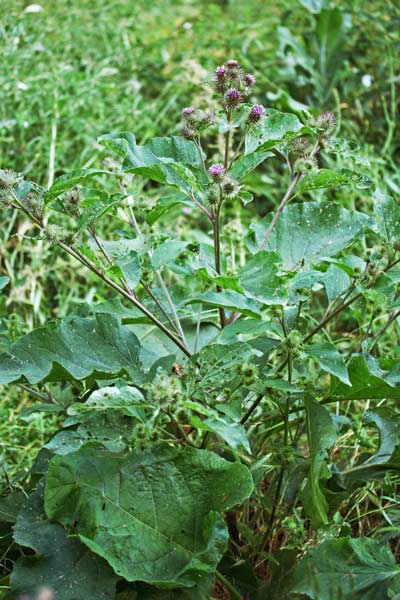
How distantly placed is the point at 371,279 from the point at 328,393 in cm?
17

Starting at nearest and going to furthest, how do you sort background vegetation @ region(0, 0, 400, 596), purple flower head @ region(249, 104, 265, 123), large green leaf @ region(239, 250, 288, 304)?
1. large green leaf @ region(239, 250, 288, 304)
2. purple flower head @ region(249, 104, 265, 123)
3. background vegetation @ region(0, 0, 400, 596)

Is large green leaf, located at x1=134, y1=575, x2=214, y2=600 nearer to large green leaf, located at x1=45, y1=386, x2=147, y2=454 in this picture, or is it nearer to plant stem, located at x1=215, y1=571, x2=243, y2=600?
plant stem, located at x1=215, y1=571, x2=243, y2=600

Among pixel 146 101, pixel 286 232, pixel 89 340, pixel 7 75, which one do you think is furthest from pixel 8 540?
pixel 146 101

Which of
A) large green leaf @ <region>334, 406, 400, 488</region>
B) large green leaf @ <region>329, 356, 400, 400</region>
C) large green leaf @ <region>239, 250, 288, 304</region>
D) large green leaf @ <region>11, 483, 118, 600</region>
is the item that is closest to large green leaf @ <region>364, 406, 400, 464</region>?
large green leaf @ <region>334, 406, 400, 488</region>

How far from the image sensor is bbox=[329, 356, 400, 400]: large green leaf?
1.06 m

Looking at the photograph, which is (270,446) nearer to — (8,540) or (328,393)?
(328,393)

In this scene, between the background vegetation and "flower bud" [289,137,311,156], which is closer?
"flower bud" [289,137,311,156]

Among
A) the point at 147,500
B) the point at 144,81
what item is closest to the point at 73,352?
the point at 147,500

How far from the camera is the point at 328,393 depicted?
44.5 inches

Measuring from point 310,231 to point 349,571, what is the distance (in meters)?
0.51

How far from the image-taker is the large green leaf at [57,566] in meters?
1.03

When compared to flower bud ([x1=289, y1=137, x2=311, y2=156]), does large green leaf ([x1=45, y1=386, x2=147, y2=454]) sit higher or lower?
lower

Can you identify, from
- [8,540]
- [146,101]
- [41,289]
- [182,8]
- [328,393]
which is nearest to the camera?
[328,393]

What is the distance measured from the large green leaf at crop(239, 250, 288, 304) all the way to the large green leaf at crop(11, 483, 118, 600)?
0.41 meters
